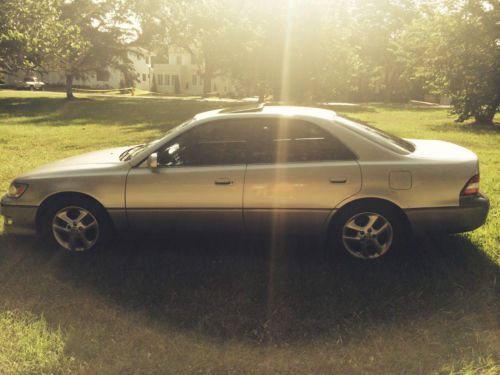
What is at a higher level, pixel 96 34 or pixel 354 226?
pixel 96 34

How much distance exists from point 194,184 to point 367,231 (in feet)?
5.69

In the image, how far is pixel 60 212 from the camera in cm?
469

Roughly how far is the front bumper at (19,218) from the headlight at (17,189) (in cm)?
7

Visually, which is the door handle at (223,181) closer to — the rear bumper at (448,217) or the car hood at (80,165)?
the car hood at (80,165)

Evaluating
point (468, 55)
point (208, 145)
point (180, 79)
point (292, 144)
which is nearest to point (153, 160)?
point (208, 145)

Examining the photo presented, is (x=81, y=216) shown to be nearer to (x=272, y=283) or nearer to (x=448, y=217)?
(x=272, y=283)

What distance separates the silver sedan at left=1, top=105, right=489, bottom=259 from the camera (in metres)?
4.29

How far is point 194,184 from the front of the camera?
4.44 m

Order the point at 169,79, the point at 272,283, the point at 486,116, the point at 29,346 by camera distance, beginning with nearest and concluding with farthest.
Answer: the point at 29,346 < the point at 272,283 < the point at 486,116 < the point at 169,79

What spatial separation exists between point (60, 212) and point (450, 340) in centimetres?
376

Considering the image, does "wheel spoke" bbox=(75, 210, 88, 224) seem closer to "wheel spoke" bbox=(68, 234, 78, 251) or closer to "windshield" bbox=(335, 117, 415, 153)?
"wheel spoke" bbox=(68, 234, 78, 251)

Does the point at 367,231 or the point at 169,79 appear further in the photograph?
the point at 169,79

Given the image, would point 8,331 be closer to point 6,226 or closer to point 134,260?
point 134,260

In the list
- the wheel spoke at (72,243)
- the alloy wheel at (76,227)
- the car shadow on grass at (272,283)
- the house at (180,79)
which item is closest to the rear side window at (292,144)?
the car shadow on grass at (272,283)
